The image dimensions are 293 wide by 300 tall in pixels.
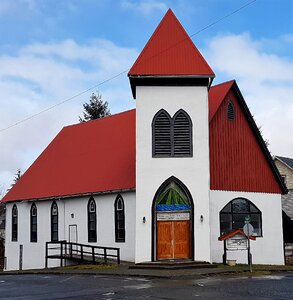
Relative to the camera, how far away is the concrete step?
23209 mm

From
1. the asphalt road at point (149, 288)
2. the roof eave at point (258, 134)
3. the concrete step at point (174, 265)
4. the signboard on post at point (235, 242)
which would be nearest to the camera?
the asphalt road at point (149, 288)

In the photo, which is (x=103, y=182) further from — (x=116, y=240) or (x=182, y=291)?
(x=182, y=291)

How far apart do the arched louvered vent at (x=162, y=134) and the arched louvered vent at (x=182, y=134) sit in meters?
0.32

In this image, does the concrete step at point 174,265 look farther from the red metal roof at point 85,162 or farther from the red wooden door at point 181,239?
the red metal roof at point 85,162

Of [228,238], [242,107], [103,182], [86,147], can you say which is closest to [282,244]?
[228,238]

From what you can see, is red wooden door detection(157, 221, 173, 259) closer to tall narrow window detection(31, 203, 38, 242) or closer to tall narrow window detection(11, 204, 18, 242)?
tall narrow window detection(31, 203, 38, 242)

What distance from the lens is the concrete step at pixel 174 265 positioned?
23209 millimetres

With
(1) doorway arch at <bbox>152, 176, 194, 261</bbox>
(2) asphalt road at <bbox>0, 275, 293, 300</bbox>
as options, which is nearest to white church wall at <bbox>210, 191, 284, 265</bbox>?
(1) doorway arch at <bbox>152, 176, 194, 261</bbox>

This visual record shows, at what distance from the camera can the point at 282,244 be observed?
1156 inches

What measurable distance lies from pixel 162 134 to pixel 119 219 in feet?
20.6

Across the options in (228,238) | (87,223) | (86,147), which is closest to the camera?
(228,238)

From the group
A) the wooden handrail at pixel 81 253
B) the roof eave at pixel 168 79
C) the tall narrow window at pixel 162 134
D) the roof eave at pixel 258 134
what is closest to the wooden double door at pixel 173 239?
the wooden handrail at pixel 81 253

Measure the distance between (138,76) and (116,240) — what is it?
9.09 meters

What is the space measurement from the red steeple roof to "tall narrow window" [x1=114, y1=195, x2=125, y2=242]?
7.48 m
